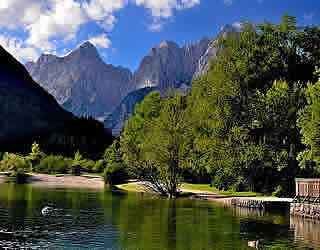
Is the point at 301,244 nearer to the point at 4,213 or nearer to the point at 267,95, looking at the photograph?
the point at 4,213

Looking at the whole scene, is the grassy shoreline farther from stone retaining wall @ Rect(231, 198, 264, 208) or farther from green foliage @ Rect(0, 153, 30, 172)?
green foliage @ Rect(0, 153, 30, 172)

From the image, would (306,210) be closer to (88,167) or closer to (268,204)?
(268,204)

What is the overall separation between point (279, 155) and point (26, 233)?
3050 centimetres

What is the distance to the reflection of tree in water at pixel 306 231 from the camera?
79.3 ft

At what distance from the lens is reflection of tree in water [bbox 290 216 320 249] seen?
2417 cm

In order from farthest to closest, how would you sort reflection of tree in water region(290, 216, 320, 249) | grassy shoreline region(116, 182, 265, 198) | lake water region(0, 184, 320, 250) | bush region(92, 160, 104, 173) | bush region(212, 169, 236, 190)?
bush region(92, 160, 104, 173) → grassy shoreline region(116, 182, 265, 198) → bush region(212, 169, 236, 190) → reflection of tree in water region(290, 216, 320, 249) → lake water region(0, 184, 320, 250)

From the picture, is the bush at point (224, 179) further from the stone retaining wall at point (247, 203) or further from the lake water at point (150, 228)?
the lake water at point (150, 228)

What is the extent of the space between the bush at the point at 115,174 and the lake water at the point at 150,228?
142ft

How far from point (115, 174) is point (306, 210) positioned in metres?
52.7

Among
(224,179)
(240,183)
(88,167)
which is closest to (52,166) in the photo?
(88,167)

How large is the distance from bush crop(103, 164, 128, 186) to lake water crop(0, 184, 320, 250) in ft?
142

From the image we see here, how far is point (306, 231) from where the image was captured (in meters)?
28.4

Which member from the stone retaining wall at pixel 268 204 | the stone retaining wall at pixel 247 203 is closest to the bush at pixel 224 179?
the stone retaining wall at pixel 247 203

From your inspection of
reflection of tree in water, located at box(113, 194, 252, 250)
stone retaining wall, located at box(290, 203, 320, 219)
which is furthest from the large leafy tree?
stone retaining wall, located at box(290, 203, 320, 219)
